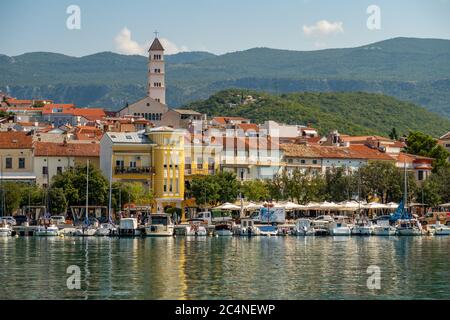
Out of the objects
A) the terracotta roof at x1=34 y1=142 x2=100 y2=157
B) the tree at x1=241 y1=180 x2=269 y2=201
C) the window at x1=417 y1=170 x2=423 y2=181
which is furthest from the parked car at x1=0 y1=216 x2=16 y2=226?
the window at x1=417 y1=170 x2=423 y2=181

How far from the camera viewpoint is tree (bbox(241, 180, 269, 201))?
93.2 meters

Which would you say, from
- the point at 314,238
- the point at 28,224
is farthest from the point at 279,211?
the point at 28,224

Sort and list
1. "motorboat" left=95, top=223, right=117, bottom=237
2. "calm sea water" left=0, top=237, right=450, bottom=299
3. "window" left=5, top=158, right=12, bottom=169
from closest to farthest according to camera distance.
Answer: "calm sea water" left=0, top=237, right=450, bottom=299 → "motorboat" left=95, top=223, right=117, bottom=237 → "window" left=5, top=158, right=12, bottom=169

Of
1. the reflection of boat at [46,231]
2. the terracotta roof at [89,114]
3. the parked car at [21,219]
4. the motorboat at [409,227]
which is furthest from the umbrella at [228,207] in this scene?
the terracotta roof at [89,114]

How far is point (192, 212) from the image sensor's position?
302 ft

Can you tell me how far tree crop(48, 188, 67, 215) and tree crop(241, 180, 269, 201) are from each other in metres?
15.8

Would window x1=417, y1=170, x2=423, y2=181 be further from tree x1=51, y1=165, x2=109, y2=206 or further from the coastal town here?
tree x1=51, y1=165, x2=109, y2=206

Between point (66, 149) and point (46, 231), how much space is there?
17.7 meters

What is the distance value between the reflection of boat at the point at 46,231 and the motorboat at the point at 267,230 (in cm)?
1359

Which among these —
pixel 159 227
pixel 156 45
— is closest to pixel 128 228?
pixel 159 227

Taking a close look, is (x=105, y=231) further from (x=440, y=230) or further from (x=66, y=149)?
(x=440, y=230)

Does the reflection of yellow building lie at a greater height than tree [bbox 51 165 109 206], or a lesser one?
greater

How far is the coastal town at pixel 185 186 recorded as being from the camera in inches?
3196
